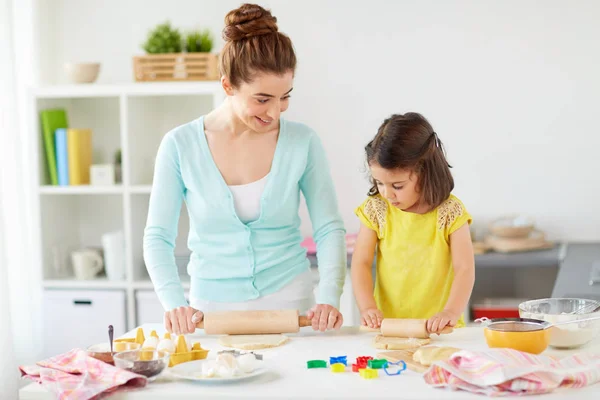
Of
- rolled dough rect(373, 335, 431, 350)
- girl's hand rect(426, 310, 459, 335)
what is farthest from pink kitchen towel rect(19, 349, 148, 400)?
girl's hand rect(426, 310, 459, 335)

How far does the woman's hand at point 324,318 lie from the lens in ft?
6.13

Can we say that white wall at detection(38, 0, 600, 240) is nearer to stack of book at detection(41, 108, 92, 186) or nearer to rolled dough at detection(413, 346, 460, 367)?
stack of book at detection(41, 108, 92, 186)

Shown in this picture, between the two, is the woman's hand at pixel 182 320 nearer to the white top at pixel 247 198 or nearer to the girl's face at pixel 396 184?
the white top at pixel 247 198

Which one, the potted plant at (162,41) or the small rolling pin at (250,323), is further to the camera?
the potted plant at (162,41)

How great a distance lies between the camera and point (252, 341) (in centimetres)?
180

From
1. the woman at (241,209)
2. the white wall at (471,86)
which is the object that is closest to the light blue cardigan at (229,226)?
the woman at (241,209)

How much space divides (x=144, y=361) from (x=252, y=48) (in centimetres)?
77

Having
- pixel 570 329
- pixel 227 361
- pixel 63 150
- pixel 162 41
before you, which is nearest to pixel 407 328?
pixel 570 329

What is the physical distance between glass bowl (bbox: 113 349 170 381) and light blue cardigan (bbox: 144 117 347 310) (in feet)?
1.34

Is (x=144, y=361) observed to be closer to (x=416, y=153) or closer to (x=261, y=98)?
(x=261, y=98)

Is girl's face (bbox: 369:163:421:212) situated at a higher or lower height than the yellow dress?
higher

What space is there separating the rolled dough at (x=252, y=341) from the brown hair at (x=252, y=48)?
1.90 feet

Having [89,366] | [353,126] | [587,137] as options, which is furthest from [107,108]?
[89,366]

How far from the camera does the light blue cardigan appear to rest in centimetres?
200
